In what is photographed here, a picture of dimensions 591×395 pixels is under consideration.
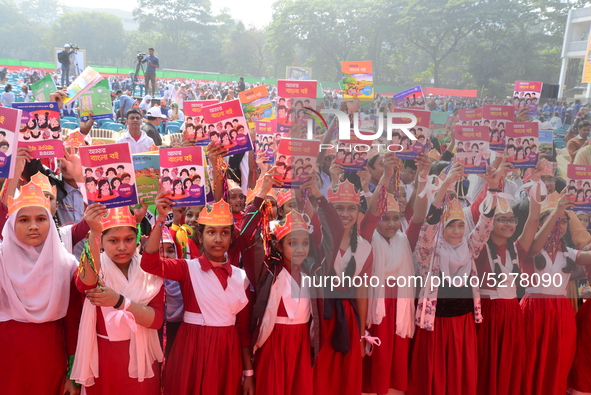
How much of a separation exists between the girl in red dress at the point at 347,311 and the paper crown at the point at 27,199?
1454mm

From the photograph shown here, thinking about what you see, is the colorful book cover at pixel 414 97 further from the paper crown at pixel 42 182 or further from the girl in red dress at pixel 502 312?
the paper crown at pixel 42 182

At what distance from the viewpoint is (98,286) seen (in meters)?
2.18

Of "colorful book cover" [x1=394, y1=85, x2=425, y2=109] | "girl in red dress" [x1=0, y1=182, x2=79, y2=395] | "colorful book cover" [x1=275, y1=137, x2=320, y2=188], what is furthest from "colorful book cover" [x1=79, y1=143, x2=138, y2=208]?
"colorful book cover" [x1=394, y1=85, x2=425, y2=109]

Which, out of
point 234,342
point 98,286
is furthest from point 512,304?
point 98,286

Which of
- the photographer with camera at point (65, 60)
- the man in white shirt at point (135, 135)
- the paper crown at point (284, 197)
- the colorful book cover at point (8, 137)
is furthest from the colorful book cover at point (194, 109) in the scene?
the photographer with camera at point (65, 60)

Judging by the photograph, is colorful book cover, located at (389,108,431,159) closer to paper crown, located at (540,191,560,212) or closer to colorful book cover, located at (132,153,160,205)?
paper crown, located at (540,191,560,212)

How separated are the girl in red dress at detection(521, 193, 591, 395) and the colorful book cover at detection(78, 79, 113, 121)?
3.25 metres

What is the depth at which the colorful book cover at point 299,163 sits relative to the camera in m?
2.30

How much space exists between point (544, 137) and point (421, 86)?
883 mm

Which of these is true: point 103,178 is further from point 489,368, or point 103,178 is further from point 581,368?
point 581,368

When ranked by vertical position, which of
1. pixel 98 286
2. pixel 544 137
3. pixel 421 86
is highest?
pixel 421 86

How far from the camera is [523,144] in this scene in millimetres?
2725

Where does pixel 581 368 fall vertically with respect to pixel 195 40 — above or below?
below

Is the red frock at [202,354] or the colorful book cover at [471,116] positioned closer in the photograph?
the red frock at [202,354]
